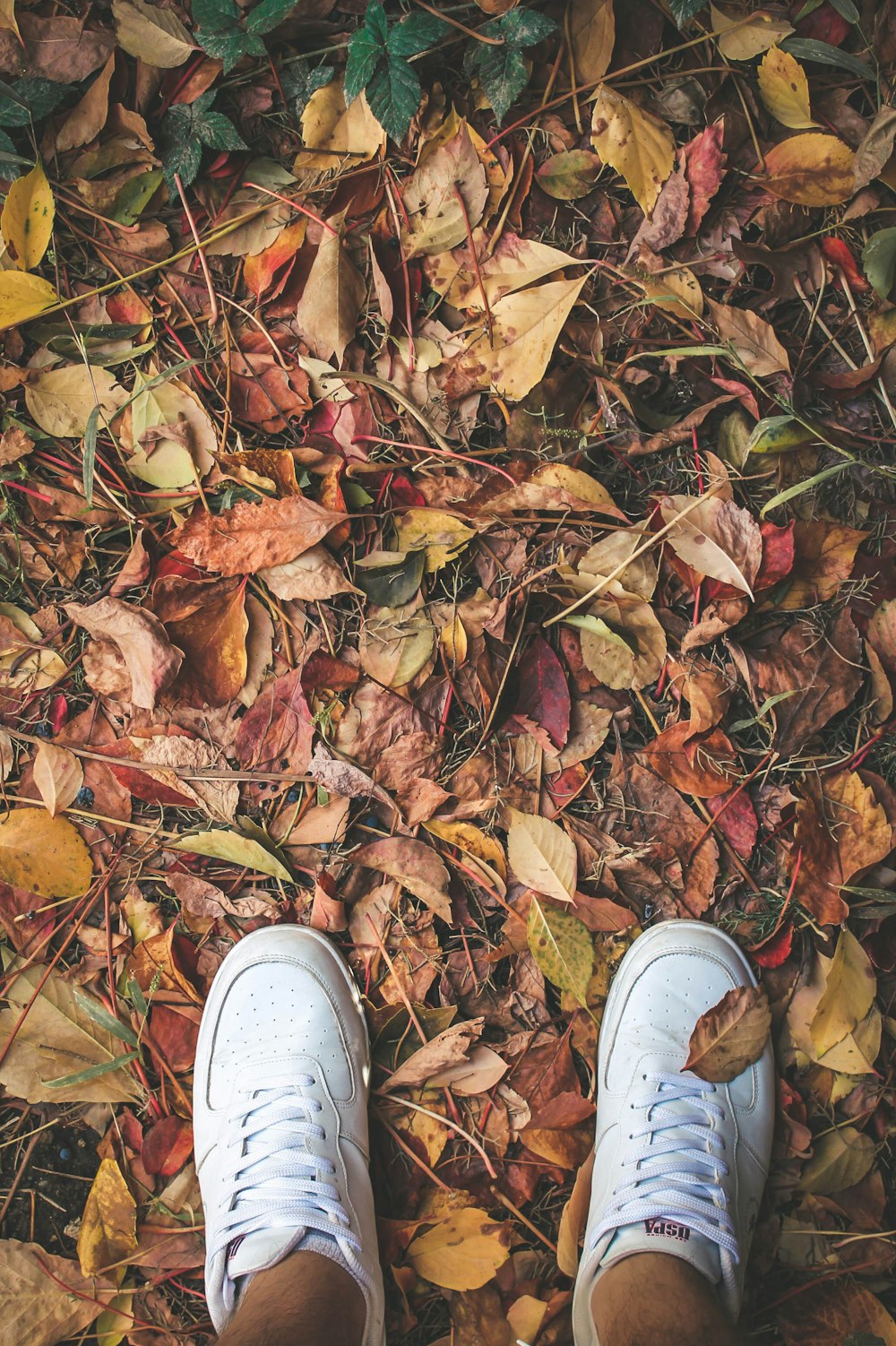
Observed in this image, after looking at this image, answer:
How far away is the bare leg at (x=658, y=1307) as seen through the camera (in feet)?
3.18

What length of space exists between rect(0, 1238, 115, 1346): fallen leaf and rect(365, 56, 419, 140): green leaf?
1651 millimetres

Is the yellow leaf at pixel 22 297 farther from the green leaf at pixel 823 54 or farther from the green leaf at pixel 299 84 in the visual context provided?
the green leaf at pixel 823 54

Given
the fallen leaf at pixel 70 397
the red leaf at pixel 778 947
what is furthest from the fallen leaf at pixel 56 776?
the red leaf at pixel 778 947

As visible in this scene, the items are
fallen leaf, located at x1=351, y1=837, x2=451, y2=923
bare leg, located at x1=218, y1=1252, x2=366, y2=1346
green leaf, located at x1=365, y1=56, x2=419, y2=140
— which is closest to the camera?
bare leg, located at x1=218, y1=1252, x2=366, y2=1346

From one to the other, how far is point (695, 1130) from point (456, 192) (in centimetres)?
139

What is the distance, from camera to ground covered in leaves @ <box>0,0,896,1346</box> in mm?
1161

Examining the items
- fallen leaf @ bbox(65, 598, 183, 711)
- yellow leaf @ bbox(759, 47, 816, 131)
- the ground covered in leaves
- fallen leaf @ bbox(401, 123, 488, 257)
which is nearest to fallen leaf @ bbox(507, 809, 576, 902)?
the ground covered in leaves

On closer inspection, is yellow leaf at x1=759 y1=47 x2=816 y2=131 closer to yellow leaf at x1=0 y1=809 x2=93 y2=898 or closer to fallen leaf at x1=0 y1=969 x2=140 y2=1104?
yellow leaf at x1=0 y1=809 x2=93 y2=898

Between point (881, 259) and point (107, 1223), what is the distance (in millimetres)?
1764

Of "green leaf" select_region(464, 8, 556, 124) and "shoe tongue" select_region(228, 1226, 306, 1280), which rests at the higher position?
"green leaf" select_region(464, 8, 556, 124)

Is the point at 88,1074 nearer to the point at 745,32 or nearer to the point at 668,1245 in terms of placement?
the point at 668,1245

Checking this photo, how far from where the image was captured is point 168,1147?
4.06 ft

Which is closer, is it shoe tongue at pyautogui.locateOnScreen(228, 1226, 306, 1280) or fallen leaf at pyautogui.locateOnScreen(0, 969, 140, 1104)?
shoe tongue at pyautogui.locateOnScreen(228, 1226, 306, 1280)

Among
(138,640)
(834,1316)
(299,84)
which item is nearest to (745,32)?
(299,84)
